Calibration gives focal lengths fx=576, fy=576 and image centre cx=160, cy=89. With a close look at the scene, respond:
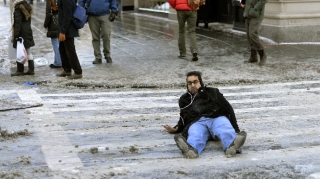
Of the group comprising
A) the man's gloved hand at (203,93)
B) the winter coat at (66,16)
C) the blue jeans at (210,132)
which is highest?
the winter coat at (66,16)

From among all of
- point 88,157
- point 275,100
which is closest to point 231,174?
point 88,157

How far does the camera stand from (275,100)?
28.5ft

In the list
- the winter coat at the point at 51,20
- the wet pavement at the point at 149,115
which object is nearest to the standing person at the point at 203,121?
the wet pavement at the point at 149,115

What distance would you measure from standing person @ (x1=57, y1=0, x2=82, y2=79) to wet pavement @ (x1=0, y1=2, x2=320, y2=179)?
14.4 inches

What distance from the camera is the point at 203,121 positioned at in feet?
20.8

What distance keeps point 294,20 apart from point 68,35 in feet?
21.8

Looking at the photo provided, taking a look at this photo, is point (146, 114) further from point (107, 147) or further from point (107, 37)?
point (107, 37)

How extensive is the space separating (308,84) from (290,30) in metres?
4.86

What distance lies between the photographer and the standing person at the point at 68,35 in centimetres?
1005

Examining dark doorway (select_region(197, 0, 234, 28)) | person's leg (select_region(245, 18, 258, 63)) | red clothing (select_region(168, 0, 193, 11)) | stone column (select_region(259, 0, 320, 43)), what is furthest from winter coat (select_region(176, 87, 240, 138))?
dark doorway (select_region(197, 0, 234, 28))

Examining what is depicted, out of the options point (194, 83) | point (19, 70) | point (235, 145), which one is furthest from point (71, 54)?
point (235, 145)

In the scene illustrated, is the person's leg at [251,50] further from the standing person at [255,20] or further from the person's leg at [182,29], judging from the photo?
the person's leg at [182,29]

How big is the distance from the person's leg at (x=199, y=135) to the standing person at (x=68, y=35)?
449 cm

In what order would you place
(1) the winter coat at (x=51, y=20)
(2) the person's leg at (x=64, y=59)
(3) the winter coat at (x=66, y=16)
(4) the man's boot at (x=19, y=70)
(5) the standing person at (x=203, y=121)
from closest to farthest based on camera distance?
(5) the standing person at (x=203, y=121)
(3) the winter coat at (x=66, y=16)
(2) the person's leg at (x=64, y=59)
(4) the man's boot at (x=19, y=70)
(1) the winter coat at (x=51, y=20)
